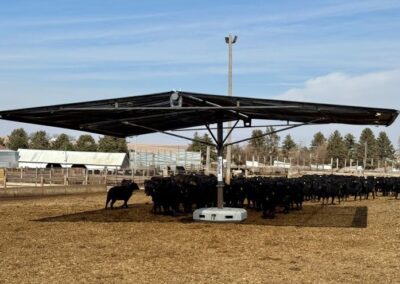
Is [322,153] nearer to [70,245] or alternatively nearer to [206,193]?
[206,193]

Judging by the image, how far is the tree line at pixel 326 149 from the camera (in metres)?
116

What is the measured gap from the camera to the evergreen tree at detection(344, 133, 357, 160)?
124 m

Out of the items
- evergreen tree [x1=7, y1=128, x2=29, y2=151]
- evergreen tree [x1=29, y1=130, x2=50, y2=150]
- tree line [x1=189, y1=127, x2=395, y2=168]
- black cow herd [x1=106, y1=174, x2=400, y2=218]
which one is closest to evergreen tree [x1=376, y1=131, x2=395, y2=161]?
tree line [x1=189, y1=127, x2=395, y2=168]

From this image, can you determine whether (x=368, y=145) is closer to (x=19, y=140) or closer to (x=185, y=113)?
(x=19, y=140)

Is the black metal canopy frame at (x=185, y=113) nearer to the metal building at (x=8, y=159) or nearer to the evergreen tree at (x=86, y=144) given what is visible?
the metal building at (x=8, y=159)

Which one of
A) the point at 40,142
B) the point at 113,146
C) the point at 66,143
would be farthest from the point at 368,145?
the point at 40,142

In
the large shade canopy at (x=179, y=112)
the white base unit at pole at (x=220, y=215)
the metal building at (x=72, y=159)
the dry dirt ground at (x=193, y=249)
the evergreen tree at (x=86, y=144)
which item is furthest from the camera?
the evergreen tree at (x=86, y=144)

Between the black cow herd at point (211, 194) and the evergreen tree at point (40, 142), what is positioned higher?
the evergreen tree at point (40, 142)

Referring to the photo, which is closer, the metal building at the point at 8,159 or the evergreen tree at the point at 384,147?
the metal building at the point at 8,159

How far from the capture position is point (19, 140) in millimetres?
117875

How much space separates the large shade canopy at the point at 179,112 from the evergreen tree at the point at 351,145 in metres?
108

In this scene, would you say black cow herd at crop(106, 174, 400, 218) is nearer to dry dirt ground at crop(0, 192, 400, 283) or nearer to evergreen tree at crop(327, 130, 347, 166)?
dry dirt ground at crop(0, 192, 400, 283)

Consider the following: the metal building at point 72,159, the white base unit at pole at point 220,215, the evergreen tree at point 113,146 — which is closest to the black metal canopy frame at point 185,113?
the white base unit at pole at point 220,215

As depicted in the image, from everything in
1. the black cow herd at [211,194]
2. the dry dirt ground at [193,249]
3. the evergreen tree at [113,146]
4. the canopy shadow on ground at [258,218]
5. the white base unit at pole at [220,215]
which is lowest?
the dry dirt ground at [193,249]
